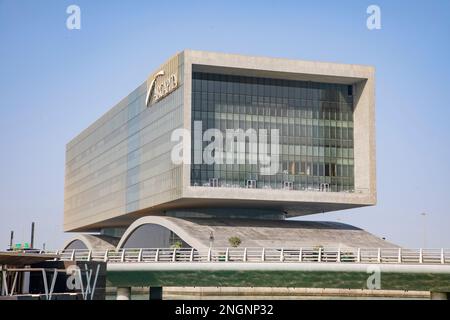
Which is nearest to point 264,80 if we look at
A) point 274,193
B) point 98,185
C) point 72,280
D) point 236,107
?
point 236,107

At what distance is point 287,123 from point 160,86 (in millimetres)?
20096

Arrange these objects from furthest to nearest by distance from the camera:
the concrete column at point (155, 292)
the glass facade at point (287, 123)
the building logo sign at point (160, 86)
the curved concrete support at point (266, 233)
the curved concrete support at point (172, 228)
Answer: the building logo sign at point (160, 86)
the glass facade at point (287, 123)
the curved concrete support at point (266, 233)
the curved concrete support at point (172, 228)
the concrete column at point (155, 292)

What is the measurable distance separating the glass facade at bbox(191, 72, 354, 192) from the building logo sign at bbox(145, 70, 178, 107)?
3222 millimetres

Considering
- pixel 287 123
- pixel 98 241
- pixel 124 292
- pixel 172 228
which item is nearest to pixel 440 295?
pixel 124 292

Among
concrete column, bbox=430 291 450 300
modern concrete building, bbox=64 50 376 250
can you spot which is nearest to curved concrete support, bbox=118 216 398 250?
modern concrete building, bbox=64 50 376 250

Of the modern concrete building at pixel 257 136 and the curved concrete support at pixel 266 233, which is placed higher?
the modern concrete building at pixel 257 136

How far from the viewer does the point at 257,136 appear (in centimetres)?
10162

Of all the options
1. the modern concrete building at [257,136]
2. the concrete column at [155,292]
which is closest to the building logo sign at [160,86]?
the modern concrete building at [257,136]

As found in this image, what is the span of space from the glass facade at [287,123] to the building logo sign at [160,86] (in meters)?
3.22

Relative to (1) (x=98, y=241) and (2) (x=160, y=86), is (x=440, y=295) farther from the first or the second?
(1) (x=98, y=241)

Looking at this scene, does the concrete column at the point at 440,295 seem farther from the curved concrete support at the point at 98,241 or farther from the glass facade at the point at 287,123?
the curved concrete support at the point at 98,241

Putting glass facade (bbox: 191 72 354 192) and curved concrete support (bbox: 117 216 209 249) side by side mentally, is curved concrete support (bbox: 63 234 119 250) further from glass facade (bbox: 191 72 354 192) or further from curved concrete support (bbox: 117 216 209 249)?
glass facade (bbox: 191 72 354 192)

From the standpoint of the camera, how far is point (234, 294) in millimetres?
78312

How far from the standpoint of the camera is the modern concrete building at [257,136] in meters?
99.2
